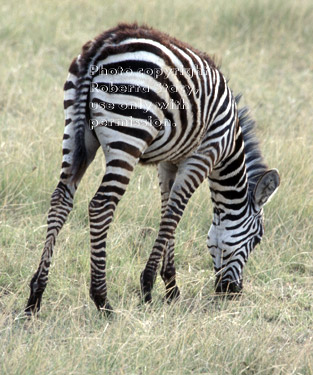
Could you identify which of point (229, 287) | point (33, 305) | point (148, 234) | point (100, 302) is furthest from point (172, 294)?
point (33, 305)

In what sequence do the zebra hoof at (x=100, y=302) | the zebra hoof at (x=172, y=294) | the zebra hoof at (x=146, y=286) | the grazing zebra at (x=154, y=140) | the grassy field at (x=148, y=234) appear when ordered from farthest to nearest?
the zebra hoof at (x=172, y=294)
the zebra hoof at (x=146, y=286)
the zebra hoof at (x=100, y=302)
the grazing zebra at (x=154, y=140)
the grassy field at (x=148, y=234)

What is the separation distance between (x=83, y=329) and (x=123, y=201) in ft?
7.81

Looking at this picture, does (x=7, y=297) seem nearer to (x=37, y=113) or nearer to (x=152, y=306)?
(x=152, y=306)

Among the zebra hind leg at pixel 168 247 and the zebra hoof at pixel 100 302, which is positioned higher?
the zebra hind leg at pixel 168 247

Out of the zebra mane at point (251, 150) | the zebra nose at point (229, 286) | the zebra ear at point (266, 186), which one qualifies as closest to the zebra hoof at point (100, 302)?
the zebra nose at point (229, 286)

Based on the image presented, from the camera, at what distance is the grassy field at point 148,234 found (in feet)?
13.7

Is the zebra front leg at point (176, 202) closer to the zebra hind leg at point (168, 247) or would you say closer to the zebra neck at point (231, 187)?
the zebra hind leg at point (168, 247)

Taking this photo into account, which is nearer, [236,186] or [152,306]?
[152,306]

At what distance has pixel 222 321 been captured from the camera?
15.7 ft

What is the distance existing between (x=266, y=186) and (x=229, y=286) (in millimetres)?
974

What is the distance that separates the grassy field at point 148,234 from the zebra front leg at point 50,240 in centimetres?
15

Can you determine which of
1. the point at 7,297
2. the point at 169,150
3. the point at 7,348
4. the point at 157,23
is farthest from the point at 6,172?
the point at 157,23

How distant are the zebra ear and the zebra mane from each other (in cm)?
30

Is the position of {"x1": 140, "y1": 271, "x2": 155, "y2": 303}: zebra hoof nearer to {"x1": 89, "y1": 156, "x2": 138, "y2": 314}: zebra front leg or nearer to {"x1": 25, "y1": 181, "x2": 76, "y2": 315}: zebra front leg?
{"x1": 89, "y1": 156, "x2": 138, "y2": 314}: zebra front leg
